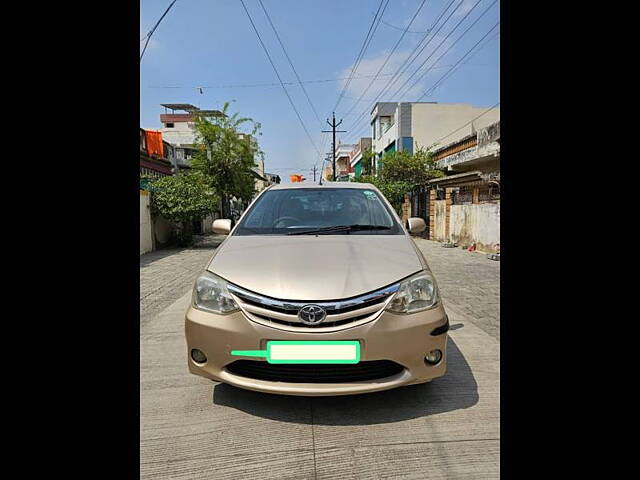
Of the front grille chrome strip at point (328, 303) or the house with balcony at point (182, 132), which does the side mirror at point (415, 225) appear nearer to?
the front grille chrome strip at point (328, 303)

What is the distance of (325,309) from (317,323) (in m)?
0.09

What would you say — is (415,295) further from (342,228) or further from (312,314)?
(342,228)

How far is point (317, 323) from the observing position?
6.63ft

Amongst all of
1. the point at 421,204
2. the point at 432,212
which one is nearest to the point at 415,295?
the point at 432,212

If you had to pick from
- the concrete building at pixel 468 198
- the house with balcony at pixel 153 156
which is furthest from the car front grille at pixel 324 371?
the house with balcony at pixel 153 156

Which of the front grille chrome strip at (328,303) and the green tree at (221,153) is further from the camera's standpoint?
the green tree at (221,153)

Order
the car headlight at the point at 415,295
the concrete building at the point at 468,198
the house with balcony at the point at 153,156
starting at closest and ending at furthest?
the car headlight at the point at 415,295
the concrete building at the point at 468,198
the house with balcony at the point at 153,156

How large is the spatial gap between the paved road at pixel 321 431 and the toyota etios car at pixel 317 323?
0.27 meters

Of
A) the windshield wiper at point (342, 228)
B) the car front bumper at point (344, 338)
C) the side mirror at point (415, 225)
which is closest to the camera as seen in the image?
the car front bumper at point (344, 338)

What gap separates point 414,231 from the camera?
130 inches

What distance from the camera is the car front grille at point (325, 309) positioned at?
203 centimetres

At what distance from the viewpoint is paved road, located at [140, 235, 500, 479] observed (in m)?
1.82

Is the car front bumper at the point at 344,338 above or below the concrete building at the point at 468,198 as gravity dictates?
below
